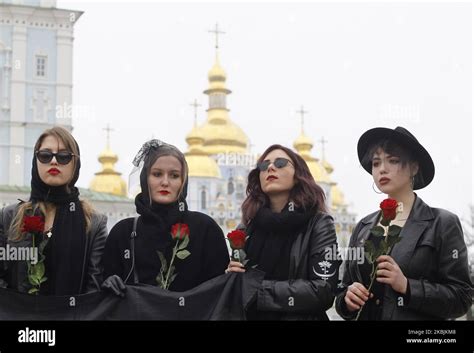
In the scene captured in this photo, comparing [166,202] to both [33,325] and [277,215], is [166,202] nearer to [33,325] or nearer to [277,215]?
[277,215]

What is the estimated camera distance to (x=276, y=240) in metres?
4.89

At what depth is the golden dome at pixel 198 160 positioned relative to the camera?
35.1 m

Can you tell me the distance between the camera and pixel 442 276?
15.8 feet

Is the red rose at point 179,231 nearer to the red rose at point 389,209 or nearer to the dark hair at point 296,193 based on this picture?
the dark hair at point 296,193

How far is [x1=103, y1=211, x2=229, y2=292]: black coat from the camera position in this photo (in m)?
4.91

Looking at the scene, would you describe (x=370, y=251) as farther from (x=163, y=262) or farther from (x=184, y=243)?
(x=163, y=262)

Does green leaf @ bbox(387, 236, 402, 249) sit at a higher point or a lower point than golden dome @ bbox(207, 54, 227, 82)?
lower

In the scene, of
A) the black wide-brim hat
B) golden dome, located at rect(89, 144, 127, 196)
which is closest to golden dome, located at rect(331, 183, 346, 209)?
golden dome, located at rect(89, 144, 127, 196)

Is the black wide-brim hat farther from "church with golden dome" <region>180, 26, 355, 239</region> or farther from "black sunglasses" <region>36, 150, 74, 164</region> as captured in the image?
"church with golden dome" <region>180, 26, 355, 239</region>

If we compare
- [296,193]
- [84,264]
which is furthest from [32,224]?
[296,193]

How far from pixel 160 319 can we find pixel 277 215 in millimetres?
737

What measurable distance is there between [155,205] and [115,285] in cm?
43

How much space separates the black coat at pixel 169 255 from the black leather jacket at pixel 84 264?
2.1 inches

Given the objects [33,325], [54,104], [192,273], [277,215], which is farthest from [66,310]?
[54,104]
